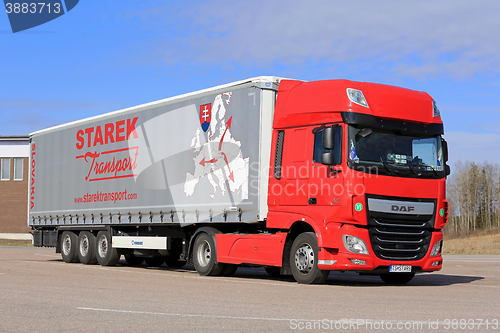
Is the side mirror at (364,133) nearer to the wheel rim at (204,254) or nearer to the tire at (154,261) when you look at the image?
the wheel rim at (204,254)

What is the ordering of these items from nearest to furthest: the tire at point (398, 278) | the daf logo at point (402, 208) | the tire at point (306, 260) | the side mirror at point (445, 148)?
the daf logo at point (402, 208) → the tire at point (306, 260) → the side mirror at point (445, 148) → the tire at point (398, 278)

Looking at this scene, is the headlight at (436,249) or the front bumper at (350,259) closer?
the front bumper at (350,259)

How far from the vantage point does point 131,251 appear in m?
19.1

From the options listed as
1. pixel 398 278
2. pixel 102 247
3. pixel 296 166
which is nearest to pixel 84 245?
pixel 102 247

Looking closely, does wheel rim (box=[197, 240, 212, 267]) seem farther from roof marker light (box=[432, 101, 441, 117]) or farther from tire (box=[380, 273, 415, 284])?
roof marker light (box=[432, 101, 441, 117])

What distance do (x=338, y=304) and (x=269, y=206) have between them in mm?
4551

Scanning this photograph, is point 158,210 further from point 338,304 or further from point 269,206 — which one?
point 338,304

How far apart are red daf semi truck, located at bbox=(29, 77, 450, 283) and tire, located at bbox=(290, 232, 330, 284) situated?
21 millimetres

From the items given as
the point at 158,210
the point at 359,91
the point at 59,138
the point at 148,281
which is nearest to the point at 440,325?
the point at 359,91

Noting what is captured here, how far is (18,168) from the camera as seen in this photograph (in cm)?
5762

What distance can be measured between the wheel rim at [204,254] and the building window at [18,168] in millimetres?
45635

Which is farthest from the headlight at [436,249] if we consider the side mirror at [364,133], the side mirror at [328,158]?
the side mirror at [328,158]

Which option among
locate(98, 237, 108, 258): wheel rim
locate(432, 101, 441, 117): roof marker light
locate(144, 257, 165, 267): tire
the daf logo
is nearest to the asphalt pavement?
the daf logo

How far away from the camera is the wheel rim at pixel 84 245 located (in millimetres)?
20364
